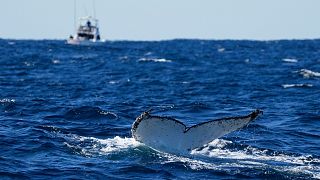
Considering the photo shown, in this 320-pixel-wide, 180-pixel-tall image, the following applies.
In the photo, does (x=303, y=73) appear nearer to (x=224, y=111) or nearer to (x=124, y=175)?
(x=224, y=111)

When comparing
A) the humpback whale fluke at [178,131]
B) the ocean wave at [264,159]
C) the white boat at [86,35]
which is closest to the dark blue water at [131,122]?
the ocean wave at [264,159]

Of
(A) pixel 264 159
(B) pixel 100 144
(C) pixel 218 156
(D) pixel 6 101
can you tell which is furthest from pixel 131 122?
(A) pixel 264 159

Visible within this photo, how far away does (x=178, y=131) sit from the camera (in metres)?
14.4

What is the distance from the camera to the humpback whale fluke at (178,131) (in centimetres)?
1405

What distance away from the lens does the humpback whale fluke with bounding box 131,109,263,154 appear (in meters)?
14.1

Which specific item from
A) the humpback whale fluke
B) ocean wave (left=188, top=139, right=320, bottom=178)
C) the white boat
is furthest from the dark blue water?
the white boat

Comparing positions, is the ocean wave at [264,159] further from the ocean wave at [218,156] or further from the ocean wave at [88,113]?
the ocean wave at [88,113]

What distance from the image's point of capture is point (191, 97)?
30.0m

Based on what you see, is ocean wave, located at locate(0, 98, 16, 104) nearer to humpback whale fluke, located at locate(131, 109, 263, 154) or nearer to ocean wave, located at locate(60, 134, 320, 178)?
ocean wave, located at locate(60, 134, 320, 178)

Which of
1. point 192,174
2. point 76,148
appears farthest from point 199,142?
point 76,148

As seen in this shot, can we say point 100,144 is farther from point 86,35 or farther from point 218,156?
point 86,35

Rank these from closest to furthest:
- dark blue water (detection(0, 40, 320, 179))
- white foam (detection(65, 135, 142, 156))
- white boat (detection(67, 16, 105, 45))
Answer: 1. dark blue water (detection(0, 40, 320, 179))
2. white foam (detection(65, 135, 142, 156))
3. white boat (detection(67, 16, 105, 45))

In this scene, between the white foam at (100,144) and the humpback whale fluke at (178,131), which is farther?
the white foam at (100,144)

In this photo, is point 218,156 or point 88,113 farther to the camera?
point 88,113
